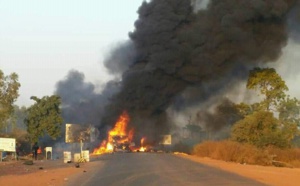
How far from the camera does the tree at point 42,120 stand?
5134 centimetres

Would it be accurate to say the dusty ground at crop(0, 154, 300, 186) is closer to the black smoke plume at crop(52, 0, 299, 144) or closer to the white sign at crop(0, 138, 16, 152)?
the white sign at crop(0, 138, 16, 152)

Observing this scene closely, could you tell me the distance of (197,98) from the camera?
204 feet

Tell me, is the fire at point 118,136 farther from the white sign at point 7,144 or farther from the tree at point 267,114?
the white sign at point 7,144

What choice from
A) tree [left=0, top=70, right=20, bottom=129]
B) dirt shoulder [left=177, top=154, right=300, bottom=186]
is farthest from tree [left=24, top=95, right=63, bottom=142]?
dirt shoulder [left=177, top=154, right=300, bottom=186]

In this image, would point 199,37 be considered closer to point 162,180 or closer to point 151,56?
point 151,56

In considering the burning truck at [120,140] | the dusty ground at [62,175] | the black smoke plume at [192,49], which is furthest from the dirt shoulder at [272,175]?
the burning truck at [120,140]

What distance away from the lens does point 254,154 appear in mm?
37750

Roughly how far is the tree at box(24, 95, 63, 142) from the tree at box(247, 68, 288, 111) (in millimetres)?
20355

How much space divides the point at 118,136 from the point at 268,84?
2046cm

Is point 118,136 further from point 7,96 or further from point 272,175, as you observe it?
point 272,175

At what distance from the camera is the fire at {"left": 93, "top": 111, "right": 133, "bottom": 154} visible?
62438mm

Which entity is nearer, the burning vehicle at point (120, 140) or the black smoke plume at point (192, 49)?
the black smoke plume at point (192, 49)

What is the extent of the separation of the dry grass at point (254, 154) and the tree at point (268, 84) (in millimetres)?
10713

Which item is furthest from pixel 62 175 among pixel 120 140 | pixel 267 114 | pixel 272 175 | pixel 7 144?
pixel 120 140
